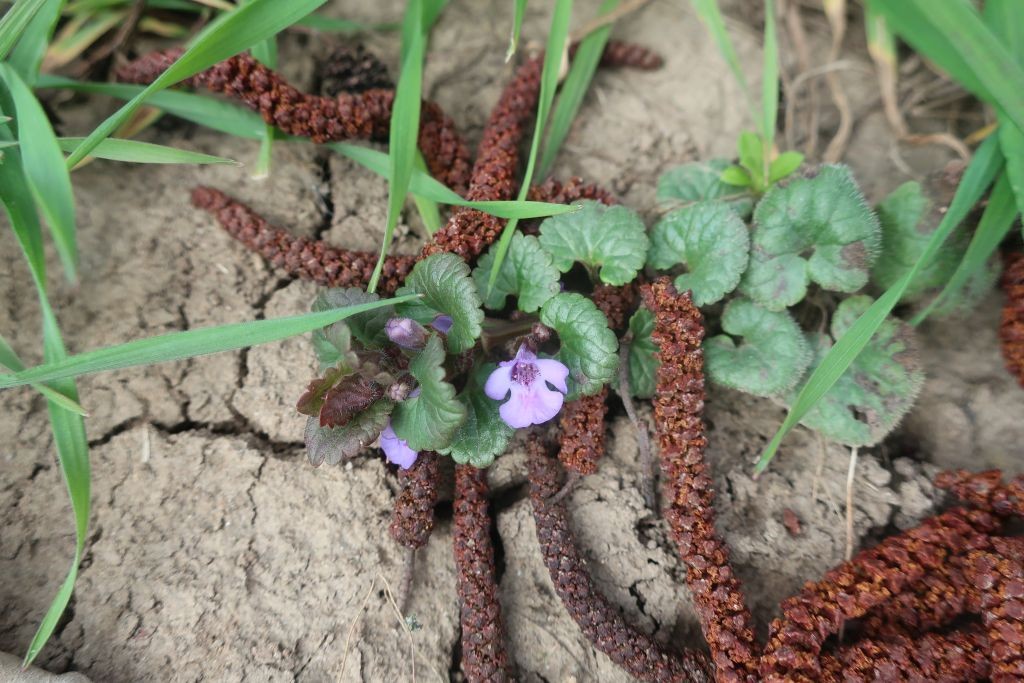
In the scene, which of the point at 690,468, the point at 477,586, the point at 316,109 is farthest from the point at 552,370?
the point at 316,109

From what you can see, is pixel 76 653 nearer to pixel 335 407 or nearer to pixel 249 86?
pixel 335 407

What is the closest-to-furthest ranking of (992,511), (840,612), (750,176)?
(840,612)
(992,511)
(750,176)

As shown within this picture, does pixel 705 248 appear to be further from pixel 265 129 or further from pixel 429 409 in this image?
pixel 265 129

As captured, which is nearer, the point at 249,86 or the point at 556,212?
the point at 556,212

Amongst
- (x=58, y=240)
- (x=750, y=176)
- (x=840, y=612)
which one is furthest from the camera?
(x=750, y=176)

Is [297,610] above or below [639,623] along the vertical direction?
below

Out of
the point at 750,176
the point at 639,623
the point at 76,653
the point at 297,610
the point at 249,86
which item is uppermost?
the point at 750,176

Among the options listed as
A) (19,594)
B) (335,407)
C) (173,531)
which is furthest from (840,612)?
(19,594)
